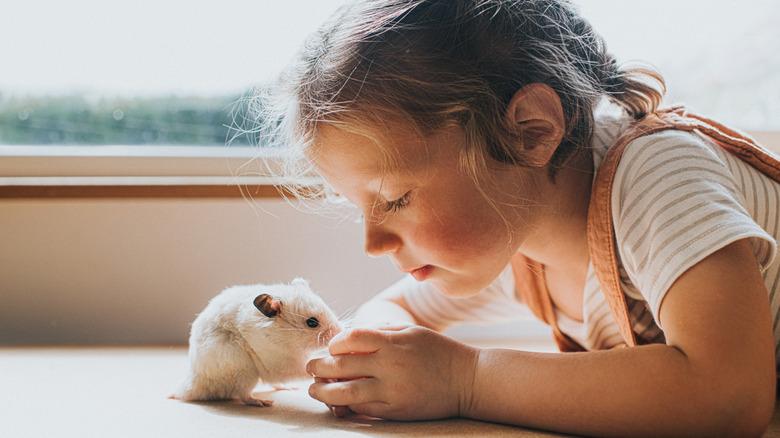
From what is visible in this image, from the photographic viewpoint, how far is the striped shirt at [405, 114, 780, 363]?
575 mm

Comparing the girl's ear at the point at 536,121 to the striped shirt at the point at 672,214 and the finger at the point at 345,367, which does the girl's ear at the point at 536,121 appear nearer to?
the striped shirt at the point at 672,214

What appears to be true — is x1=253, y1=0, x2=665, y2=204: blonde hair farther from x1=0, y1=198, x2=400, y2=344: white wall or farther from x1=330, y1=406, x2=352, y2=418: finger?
x1=0, y1=198, x2=400, y2=344: white wall

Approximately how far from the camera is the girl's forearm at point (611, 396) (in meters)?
0.54

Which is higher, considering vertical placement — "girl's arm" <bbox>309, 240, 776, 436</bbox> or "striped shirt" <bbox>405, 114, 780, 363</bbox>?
"striped shirt" <bbox>405, 114, 780, 363</bbox>

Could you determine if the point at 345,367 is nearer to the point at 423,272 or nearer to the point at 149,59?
the point at 423,272

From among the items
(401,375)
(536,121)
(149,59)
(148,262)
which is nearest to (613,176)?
(536,121)

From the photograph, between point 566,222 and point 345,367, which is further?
point 566,222

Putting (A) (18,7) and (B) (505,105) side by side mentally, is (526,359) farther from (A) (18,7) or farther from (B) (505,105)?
(A) (18,7)

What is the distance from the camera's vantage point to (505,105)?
0.72 m

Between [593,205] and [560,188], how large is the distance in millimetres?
79

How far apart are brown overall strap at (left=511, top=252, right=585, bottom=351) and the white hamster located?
360 mm

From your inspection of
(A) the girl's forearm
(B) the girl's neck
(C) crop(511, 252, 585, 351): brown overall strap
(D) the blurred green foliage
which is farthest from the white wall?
(A) the girl's forearm

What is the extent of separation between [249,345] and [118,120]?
859 mm

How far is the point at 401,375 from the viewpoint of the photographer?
24.1 inches
